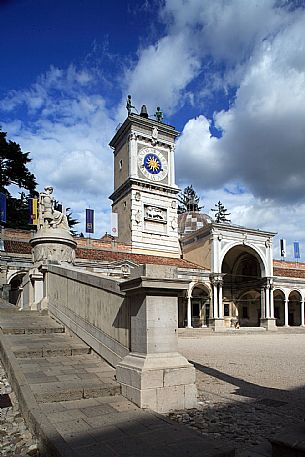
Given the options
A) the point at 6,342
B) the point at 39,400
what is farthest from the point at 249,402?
the point at 6,342

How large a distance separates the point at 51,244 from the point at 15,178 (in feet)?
94.2

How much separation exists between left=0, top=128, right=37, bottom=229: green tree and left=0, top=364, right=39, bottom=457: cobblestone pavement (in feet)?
110

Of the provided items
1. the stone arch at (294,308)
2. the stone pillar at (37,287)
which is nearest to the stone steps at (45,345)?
the stone pillar at (37,287)

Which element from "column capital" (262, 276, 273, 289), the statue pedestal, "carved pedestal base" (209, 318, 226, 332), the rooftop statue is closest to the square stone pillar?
the statue pedestal

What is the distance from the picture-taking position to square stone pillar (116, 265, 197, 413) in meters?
4.71

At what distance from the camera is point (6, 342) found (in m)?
6.88

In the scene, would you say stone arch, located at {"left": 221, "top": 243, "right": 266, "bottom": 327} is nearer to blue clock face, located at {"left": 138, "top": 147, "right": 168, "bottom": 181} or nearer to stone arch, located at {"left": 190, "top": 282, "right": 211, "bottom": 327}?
stone arch, located at {"left": 190, "top": 282, "right": 211, "bottom": 327}

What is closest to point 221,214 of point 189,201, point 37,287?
point 189,201

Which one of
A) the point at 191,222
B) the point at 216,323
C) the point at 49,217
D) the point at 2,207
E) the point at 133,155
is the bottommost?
the point at 216,323

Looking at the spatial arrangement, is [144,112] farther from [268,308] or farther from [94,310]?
[94,310]

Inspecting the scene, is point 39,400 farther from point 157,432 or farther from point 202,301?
point 202,301

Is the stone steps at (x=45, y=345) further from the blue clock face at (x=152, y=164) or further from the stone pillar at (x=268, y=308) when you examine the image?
the stone pillar at (x=268, y=308)

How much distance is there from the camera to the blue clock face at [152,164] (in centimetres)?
3791

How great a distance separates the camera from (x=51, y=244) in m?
10.9
